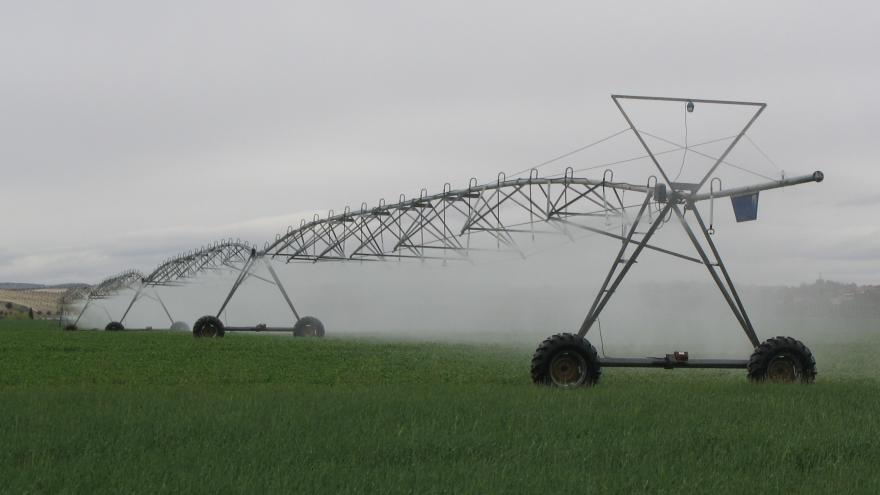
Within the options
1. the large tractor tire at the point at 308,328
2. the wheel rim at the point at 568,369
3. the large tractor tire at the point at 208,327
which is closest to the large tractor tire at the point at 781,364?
the wheel rim at the point at 568,369

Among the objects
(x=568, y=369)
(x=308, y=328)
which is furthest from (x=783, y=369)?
(x=308, y=328)

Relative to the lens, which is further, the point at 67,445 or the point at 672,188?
the point at 672,188

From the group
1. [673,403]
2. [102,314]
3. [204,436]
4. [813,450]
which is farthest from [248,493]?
[102,314]

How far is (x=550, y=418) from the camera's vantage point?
1198 centimetres

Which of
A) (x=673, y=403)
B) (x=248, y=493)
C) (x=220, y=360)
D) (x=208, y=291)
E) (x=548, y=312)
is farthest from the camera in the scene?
(x=208, y=291)

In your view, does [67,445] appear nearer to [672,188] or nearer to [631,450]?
[631,450]

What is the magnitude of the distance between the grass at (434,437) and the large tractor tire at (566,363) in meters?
0.42

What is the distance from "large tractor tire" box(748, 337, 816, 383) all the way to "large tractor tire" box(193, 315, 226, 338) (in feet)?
105

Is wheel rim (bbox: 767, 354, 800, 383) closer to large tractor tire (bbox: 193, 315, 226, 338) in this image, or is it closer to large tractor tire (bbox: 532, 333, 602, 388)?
large tractor tire (bbox: 532, 333, 602, 388)

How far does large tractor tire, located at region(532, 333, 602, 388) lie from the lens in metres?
16.7

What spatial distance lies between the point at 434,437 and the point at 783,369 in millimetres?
9457

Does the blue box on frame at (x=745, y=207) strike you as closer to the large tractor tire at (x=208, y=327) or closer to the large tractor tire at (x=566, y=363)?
the large tractor tire at (x=566, y=363)

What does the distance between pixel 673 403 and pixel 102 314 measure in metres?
85.2

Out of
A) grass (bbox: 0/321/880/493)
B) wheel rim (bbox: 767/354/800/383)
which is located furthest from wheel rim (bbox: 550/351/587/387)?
wheel rim (bbox: 767/354/800/383)
